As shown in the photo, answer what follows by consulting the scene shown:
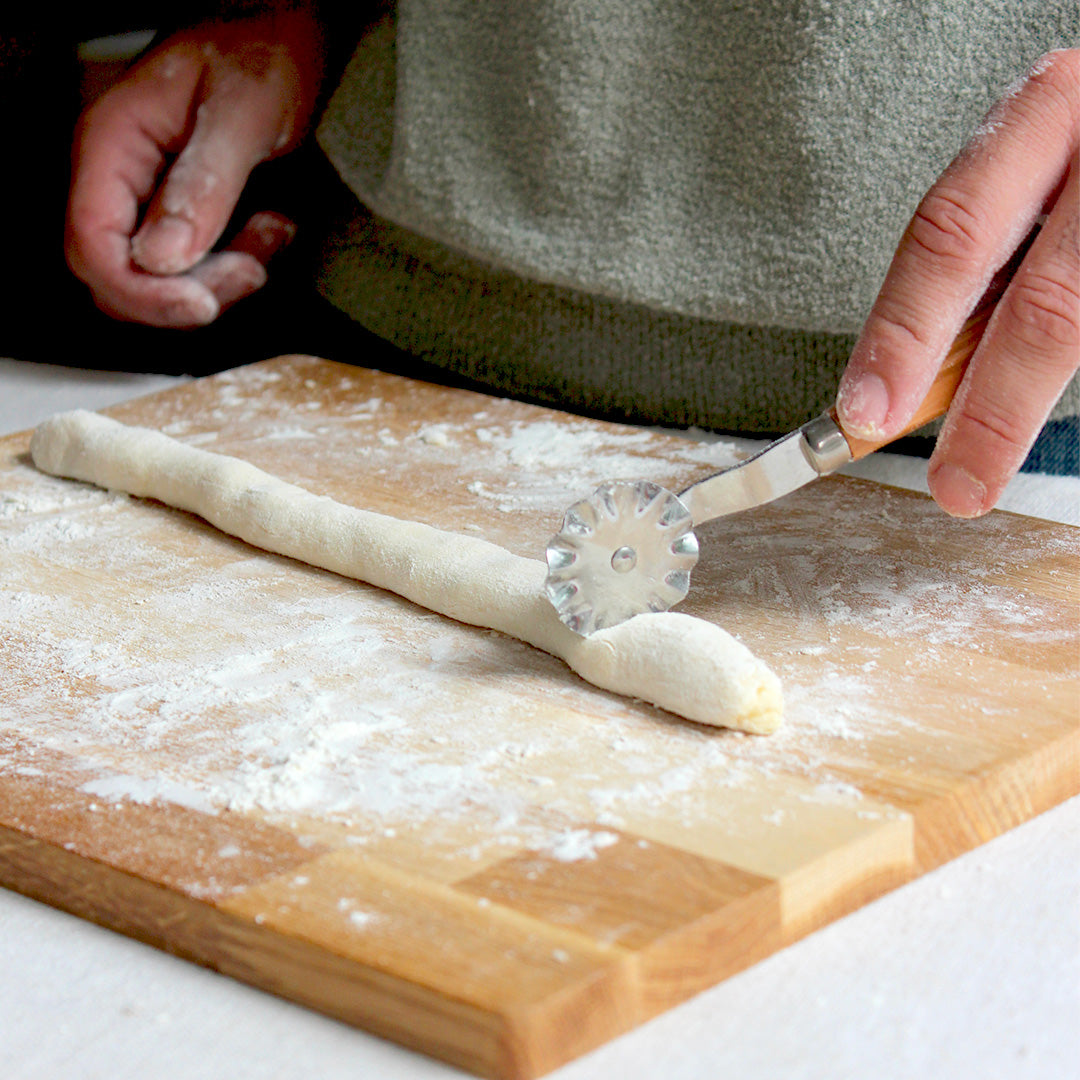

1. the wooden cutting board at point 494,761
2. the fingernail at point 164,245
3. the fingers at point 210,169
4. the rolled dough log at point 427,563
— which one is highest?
the fingers at point 210,169

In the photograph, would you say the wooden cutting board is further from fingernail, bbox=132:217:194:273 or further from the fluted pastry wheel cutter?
fingernail, bbox=132:217:194:273

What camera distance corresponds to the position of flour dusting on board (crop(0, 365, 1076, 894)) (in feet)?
2.94

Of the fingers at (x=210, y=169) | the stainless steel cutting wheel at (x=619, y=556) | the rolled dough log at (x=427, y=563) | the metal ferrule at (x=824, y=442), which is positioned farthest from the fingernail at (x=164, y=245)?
the metal ferrule at (x=824, y=442)

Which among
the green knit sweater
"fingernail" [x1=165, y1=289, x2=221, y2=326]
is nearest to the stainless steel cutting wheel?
the green knit sweater

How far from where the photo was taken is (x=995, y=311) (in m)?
1.08

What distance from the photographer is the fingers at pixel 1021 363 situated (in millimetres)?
1051

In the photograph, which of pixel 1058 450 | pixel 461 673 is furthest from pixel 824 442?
pixel 1058 450

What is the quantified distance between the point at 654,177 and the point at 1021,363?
74cm

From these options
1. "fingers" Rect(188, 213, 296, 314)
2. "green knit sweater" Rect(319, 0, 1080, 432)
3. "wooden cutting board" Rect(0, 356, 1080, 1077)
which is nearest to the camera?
"wooden cutting board" Rect(0, 356, 1080, 1077)

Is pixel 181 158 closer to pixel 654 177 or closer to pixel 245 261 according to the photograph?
pixel 245 261

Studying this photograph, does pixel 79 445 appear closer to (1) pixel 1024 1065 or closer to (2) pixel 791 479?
(2) pixel 791 479

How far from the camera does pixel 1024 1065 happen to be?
0.72 meters

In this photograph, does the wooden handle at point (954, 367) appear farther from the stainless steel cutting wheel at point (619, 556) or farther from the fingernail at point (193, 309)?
the fingernail at point (193, 309)

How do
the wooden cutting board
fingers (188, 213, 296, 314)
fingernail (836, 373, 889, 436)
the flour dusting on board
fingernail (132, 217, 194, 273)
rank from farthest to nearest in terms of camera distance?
fingers (188, 213, 296, 314)
fingernail (132, 217, 194, 273)
fingernail (836, 373, 889, 436)
the flour dusting on board
the wooden cutting board
